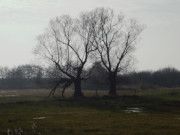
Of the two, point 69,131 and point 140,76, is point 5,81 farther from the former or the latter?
point 69,131

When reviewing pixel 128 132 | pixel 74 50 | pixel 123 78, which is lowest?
pixel 128 132

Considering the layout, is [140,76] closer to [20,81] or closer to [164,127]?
[20,81]

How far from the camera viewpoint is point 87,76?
7169cm

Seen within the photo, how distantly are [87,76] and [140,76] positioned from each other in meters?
73.0

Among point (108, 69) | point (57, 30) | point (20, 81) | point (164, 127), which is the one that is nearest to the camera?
point (164, 127)

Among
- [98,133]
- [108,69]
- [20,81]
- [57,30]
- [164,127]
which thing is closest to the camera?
[98,133]

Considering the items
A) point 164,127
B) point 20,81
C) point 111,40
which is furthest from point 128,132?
point 20,81

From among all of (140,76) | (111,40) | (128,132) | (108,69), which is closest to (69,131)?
(128,132)

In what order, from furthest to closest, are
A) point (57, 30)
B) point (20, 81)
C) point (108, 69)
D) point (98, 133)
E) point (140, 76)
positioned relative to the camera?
1. point (20, 81)
2. point (140, 76)
3. point (57, 30)
4. point (108, 69)
5. point (98, 133)

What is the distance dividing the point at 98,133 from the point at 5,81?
139 meters

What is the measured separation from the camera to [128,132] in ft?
77.6

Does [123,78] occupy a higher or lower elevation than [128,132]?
higher

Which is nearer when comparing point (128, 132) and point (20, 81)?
point (128, 132)

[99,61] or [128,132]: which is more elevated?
[99,61]
